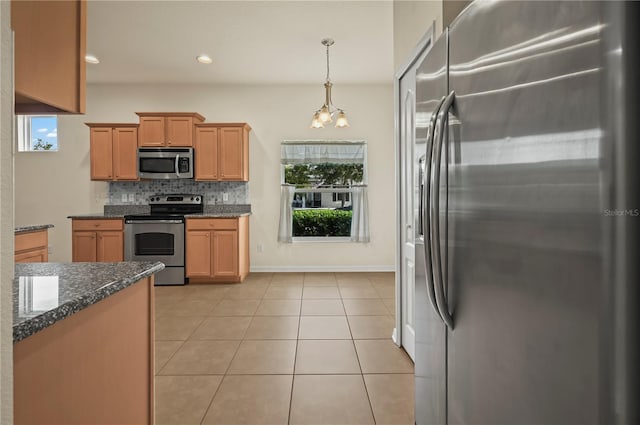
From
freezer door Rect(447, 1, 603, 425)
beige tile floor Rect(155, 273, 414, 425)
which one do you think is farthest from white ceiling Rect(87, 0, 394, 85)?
freezer door Rect(447, 1, 603, 425)

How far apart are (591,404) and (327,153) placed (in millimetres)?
5346

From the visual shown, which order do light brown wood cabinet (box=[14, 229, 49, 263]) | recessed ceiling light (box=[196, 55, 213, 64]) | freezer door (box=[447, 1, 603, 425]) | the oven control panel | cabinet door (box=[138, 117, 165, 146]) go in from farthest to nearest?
1. the oven control panel
2. cabinet door (box=[138, 117, 165, 146])
3. recessed ceiling light (box=[196, 55, 213, 64])
4. light brown wood cabinet (box=[14, 229, 49, 263])
5. freezer door (box=[447, 1, 603, 425])

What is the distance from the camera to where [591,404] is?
591 mm

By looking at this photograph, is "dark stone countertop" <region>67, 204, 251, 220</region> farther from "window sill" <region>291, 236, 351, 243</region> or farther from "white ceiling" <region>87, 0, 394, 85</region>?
"white ceiling" <region>87, 0, 394, 85</region>

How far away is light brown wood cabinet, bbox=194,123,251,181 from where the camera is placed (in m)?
5.33

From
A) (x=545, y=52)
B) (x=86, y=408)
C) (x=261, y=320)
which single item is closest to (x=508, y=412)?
(x=545, y=52)

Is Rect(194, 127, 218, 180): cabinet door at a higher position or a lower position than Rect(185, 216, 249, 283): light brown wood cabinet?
higher

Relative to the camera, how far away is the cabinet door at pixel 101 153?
5332 mm

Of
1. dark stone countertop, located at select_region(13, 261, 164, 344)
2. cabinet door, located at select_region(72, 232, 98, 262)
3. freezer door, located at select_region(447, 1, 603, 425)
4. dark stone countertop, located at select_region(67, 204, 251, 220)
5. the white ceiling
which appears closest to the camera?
freezer door, located at select_region(447, 1, 603, 425)

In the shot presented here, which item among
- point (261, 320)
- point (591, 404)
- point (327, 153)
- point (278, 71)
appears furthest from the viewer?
point (327, 153)

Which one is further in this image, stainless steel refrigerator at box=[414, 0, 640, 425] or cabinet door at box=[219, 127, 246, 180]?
cabinet door at box=[219, 127, 246, 180]

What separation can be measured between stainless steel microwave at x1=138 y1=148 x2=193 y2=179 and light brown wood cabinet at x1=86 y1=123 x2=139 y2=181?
0.15 meters

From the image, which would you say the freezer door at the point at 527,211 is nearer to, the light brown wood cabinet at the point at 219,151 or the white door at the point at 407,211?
the white door at the point at 407,211

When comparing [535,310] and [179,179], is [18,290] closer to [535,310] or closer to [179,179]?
[535,310]
